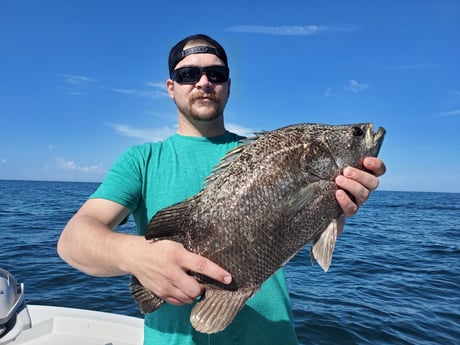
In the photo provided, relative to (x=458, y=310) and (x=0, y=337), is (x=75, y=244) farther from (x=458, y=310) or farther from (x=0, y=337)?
(x=458, y=310)

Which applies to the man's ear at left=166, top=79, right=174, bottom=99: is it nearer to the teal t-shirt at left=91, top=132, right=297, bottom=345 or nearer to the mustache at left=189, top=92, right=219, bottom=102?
the mustache at left=189, top=92, right=219, bottom=102

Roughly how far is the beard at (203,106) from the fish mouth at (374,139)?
4.34ft

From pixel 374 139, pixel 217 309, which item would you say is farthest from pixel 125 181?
pixel 374 139

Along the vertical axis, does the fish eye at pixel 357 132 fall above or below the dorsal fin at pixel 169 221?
above

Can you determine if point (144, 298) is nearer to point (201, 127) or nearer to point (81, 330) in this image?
point (201, 127)

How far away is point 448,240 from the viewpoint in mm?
21234

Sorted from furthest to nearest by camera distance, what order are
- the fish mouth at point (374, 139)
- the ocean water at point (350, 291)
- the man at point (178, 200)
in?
the ocean water at point (350, 291)
the fish mouth at point (374, 139)
the man at point (178, 200)

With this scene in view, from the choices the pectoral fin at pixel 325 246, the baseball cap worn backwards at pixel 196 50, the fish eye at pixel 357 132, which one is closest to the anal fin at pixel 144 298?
the pectoral fin at pixel 325 246

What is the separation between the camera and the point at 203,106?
10.4 ft

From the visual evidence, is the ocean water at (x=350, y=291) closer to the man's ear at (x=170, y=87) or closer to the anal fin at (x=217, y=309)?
the anal fin at (x=217, y=309)

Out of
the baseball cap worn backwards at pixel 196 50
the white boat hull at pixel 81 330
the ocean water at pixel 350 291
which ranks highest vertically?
the baseball cap worn backwards at pixel 196 50

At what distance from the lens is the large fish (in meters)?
2.25

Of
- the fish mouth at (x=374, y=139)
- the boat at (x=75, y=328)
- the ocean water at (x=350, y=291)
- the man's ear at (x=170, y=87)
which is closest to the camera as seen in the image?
the fish mouth at (x=374, y=139)

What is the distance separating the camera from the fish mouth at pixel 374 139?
262 centimetres
